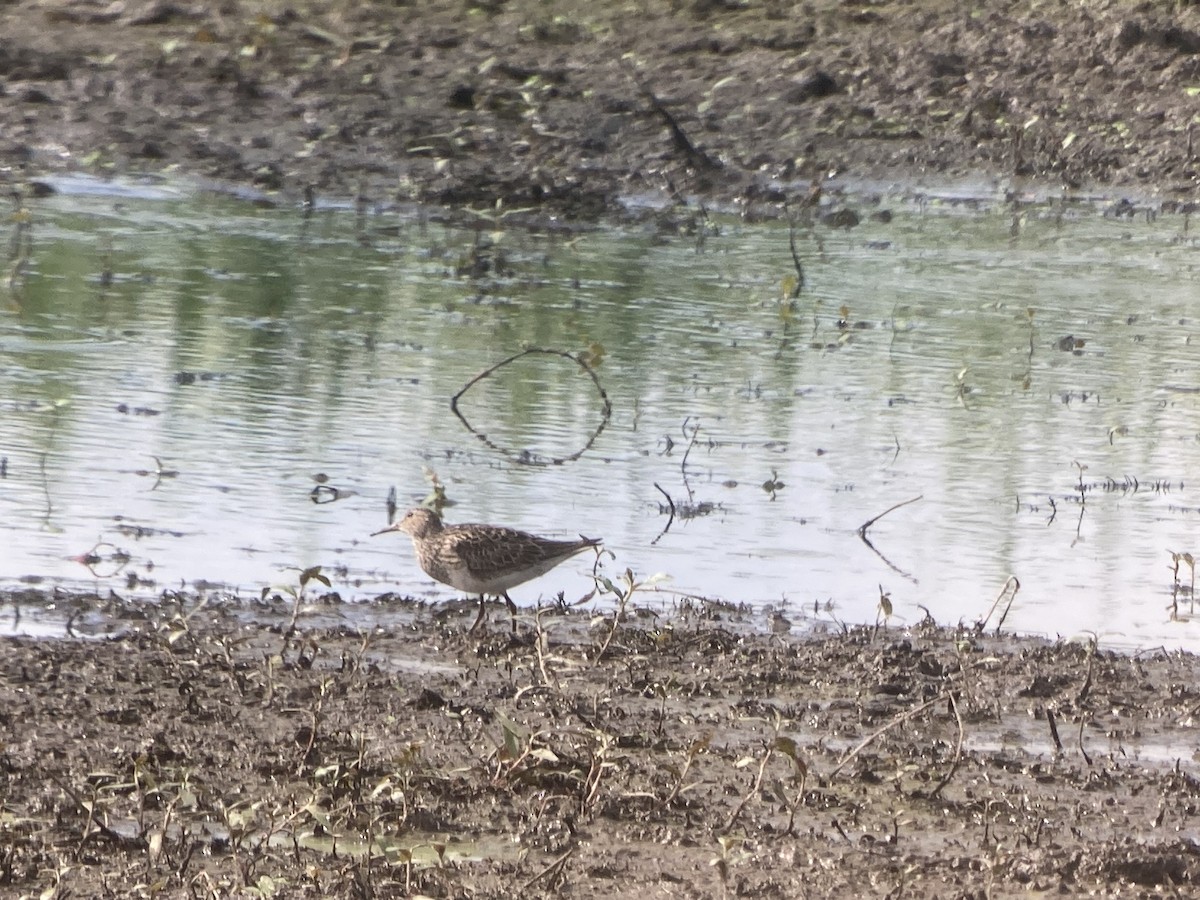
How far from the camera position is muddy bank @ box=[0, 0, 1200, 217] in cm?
1698

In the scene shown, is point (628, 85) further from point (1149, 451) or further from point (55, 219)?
point (1149, 451)

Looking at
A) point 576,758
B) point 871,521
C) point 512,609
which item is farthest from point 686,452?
point 576,758

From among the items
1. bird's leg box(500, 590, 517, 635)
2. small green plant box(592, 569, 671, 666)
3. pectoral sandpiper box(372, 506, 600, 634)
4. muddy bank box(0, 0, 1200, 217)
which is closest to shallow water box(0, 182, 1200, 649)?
pectoral sandpiper box(372, 506, 600, 634)

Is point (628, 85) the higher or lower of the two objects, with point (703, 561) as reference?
higher

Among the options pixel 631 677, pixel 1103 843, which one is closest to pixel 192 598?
pixel 631 677

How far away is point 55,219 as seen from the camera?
580 inches

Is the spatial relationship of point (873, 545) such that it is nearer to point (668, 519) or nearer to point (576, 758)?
point (668, 519)

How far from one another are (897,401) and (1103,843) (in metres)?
5.93

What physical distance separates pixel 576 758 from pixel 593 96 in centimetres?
1317

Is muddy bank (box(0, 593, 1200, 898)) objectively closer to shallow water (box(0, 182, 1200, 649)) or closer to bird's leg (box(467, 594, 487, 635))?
bird's leg (box(467, 594, 487, 635))

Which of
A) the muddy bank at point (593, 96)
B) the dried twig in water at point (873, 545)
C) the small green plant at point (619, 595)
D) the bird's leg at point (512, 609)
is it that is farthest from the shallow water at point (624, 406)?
the muddy bank at point (593, 96)

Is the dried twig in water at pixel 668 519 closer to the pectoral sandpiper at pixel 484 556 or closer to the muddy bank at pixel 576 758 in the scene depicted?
the pectoral sandpiper at pixel 484 556

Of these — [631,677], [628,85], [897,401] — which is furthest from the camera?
[628,85]

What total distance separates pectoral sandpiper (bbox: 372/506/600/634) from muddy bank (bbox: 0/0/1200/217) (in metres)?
8.59
